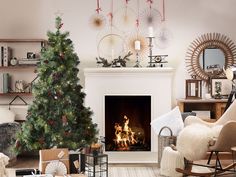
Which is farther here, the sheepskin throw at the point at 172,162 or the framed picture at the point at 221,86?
the framed picture at the point at 221,86

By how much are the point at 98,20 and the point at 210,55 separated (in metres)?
1.83

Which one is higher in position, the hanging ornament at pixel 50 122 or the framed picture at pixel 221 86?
the framed picture at pixel 221 86

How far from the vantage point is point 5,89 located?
23.4ft

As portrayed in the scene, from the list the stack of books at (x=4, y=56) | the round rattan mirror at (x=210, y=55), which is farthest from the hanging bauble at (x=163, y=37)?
the stack of books at (x=4, y=56)

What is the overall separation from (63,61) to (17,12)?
9.19ft

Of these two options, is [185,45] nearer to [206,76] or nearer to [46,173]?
[206,76]

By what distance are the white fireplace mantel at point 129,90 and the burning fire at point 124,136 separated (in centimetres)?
16

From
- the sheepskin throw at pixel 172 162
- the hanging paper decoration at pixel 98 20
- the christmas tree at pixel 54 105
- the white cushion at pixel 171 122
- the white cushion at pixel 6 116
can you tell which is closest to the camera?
the christmas tree at pixel 54 105

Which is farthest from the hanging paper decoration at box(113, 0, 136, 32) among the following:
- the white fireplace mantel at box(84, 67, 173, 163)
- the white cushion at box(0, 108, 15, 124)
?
Result: the white cushion at box(0, 108, 15, 124)

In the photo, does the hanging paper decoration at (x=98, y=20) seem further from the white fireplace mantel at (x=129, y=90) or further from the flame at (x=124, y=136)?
the flame at (x=124, y=136)

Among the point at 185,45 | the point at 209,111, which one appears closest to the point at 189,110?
the point at 209,111

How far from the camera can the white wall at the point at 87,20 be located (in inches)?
286

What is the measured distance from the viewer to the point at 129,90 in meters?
6.99

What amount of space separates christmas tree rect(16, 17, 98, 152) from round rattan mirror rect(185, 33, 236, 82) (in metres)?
2.93
